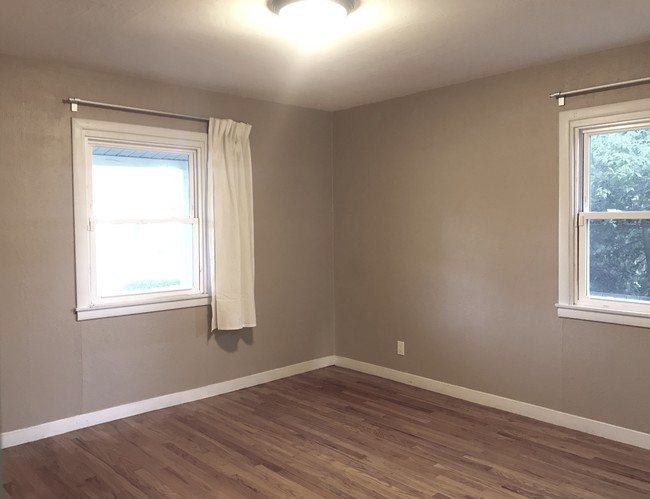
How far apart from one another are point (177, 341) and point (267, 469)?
4.83 ft

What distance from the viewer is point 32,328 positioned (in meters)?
3.47

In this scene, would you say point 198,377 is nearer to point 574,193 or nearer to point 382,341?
point 382,341

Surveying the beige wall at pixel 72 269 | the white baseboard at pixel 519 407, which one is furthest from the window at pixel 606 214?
the beige wall at pixel 72 269

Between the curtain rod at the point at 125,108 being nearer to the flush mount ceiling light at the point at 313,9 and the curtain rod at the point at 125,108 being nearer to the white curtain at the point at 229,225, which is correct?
the white curtain at the point at 229,225

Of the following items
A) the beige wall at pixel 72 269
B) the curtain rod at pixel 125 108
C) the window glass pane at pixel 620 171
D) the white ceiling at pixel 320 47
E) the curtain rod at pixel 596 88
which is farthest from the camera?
the curtain rod at pixel 125 108

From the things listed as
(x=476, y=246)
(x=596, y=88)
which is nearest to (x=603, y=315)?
(x=476, y=246)

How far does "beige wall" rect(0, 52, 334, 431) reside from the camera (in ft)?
11.1

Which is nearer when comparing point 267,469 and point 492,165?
point 267,469

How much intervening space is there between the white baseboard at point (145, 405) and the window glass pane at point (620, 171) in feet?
9.28

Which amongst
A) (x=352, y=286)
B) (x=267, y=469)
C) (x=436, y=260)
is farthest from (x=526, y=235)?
(x=267, y=469)

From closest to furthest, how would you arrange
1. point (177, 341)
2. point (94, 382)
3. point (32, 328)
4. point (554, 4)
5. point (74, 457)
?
point (554, 4)
point (74, 457)
point (32, 328)
point (94, 382)
point (177, 341)

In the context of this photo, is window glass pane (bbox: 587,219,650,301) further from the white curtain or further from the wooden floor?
the white curtain

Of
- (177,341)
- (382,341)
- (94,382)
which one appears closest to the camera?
(94,382)

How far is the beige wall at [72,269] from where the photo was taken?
3.40 meters
